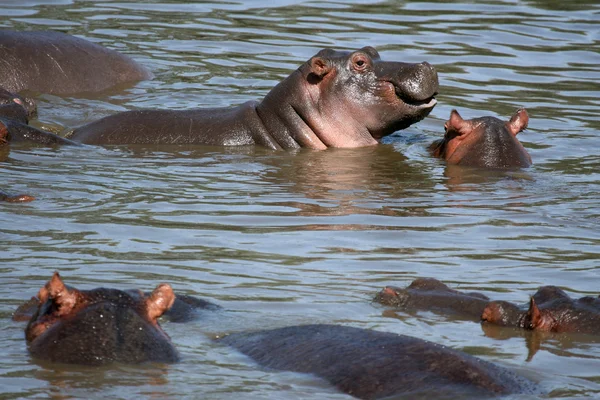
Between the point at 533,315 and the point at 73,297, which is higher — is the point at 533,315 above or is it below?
below

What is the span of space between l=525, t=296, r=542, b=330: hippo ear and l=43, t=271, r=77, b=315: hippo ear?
1962 millimetres

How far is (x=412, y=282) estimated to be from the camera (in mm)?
6309

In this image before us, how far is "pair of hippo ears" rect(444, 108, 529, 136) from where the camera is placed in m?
9.95

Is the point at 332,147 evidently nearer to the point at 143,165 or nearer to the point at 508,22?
the point at 143,165

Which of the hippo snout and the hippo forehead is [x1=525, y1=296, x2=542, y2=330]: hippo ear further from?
the hippo forehead

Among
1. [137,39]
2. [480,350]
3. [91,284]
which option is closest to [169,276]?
[91,284]

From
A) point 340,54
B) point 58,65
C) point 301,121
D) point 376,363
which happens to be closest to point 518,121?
point 340,54

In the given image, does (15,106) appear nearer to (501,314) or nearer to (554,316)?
(501,314)

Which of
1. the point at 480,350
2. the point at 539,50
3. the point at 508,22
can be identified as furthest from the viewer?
the point at 508,22

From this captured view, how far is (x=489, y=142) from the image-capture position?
1003 cm

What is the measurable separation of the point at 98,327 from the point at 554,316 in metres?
2.12

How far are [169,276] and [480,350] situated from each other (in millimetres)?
1705

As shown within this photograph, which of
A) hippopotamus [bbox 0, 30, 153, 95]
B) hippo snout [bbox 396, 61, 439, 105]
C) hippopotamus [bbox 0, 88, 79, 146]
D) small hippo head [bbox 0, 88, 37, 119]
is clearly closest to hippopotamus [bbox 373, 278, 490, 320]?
hippo snout [bbox 396, 61, 439, 105]

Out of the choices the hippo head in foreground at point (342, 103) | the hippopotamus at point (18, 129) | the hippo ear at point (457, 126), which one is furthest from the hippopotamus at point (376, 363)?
the hippo head in foreground at point (342, 103)
